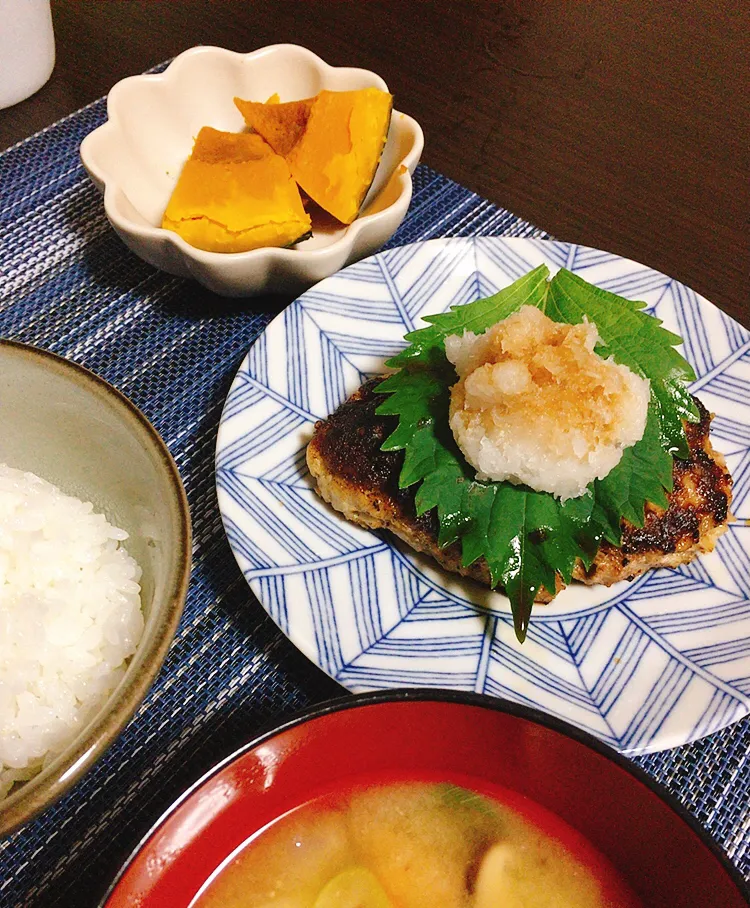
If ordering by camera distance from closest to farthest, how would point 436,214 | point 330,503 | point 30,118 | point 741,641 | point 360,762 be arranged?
1. point 360,762
2. point 741,641
3. point 330,503
4. point 436,214
5. point 30,118

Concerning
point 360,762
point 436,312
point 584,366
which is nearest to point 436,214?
point 436,312

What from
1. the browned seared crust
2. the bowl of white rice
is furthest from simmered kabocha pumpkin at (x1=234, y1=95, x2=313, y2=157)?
the bowl of white rice

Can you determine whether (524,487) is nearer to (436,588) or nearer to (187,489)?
(436,588)

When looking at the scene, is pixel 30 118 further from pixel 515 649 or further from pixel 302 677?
pixel 515 649

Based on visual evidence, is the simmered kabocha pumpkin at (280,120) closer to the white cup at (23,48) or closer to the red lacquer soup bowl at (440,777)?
the white cup at (23,48)

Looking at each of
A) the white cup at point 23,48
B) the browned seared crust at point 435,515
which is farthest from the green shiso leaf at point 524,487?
the white cup at point 23,48

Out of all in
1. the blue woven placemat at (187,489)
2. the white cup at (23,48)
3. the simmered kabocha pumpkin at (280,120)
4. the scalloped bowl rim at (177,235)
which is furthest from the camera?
the white cup at (23,48)
